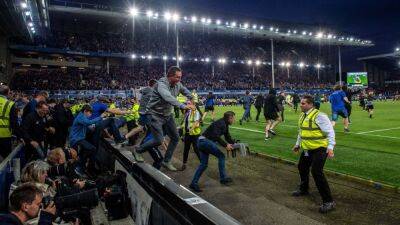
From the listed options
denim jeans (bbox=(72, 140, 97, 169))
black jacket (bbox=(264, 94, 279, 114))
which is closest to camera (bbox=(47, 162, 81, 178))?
denim jeans (bbox=(72, 140, 97, 169))

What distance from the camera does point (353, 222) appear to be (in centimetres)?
551

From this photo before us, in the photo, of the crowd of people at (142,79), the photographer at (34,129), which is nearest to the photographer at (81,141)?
the photographer at (34,129)

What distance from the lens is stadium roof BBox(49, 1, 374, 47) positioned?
46562mm

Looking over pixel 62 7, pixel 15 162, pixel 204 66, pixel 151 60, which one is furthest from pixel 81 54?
pixel 15 162

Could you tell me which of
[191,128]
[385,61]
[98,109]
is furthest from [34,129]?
[385,61]

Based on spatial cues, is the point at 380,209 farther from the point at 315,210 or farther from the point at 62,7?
the point at 62,7

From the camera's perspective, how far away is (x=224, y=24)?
57.5m

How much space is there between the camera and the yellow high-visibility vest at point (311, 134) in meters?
6.31

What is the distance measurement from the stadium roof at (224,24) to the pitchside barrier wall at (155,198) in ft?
100.0

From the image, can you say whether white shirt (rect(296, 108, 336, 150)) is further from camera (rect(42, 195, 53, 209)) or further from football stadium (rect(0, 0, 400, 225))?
camera (rect(42, 195, 53, 209))

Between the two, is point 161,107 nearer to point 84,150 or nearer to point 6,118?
point 84,150

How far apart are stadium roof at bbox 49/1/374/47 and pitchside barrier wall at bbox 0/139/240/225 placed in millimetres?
30474

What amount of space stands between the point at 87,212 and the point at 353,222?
4.11m

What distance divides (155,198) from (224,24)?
183 ft
